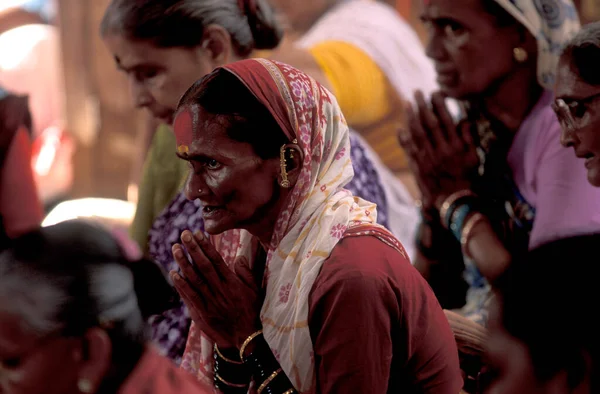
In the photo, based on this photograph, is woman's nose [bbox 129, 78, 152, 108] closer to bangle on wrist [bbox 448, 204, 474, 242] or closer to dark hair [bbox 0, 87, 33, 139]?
dark hair [bbox 0, 87, 33, 139]

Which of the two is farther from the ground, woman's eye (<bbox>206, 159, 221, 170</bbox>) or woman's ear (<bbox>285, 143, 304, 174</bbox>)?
woman's ear (<bbox>285, 143, 304, 174</bbox>)

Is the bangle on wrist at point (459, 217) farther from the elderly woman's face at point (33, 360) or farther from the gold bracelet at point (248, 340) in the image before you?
the elderly woman's face at point (33, 360)

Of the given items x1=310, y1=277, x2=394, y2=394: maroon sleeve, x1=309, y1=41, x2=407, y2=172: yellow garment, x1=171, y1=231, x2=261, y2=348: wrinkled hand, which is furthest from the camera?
x1=309, y1=41, x2=407, y2=172: yellow garment

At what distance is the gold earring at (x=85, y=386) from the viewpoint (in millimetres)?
1718

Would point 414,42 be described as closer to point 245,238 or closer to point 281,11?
point 281,11

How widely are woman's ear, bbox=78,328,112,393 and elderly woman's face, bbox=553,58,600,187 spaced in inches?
54.8

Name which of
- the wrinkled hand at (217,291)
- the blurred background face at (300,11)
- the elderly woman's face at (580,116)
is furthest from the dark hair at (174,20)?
the blurred background face at (300,11)

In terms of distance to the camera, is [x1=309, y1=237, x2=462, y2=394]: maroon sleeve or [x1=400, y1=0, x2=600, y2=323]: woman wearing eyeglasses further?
[x1=400, y1=0, x2=600, y2=323]: woman wearing eyeglasses

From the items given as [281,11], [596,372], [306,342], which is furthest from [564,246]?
[281,11]

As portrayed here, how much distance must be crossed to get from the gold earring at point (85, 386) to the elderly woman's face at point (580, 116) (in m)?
1.43

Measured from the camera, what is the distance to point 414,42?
467 centimetres

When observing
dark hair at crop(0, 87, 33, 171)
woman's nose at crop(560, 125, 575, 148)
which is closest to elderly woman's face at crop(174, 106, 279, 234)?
woman's nose at crop(560, 125, 575, 148)

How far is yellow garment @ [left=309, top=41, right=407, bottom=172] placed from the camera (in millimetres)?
4086

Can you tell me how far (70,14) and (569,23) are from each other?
429 cm
